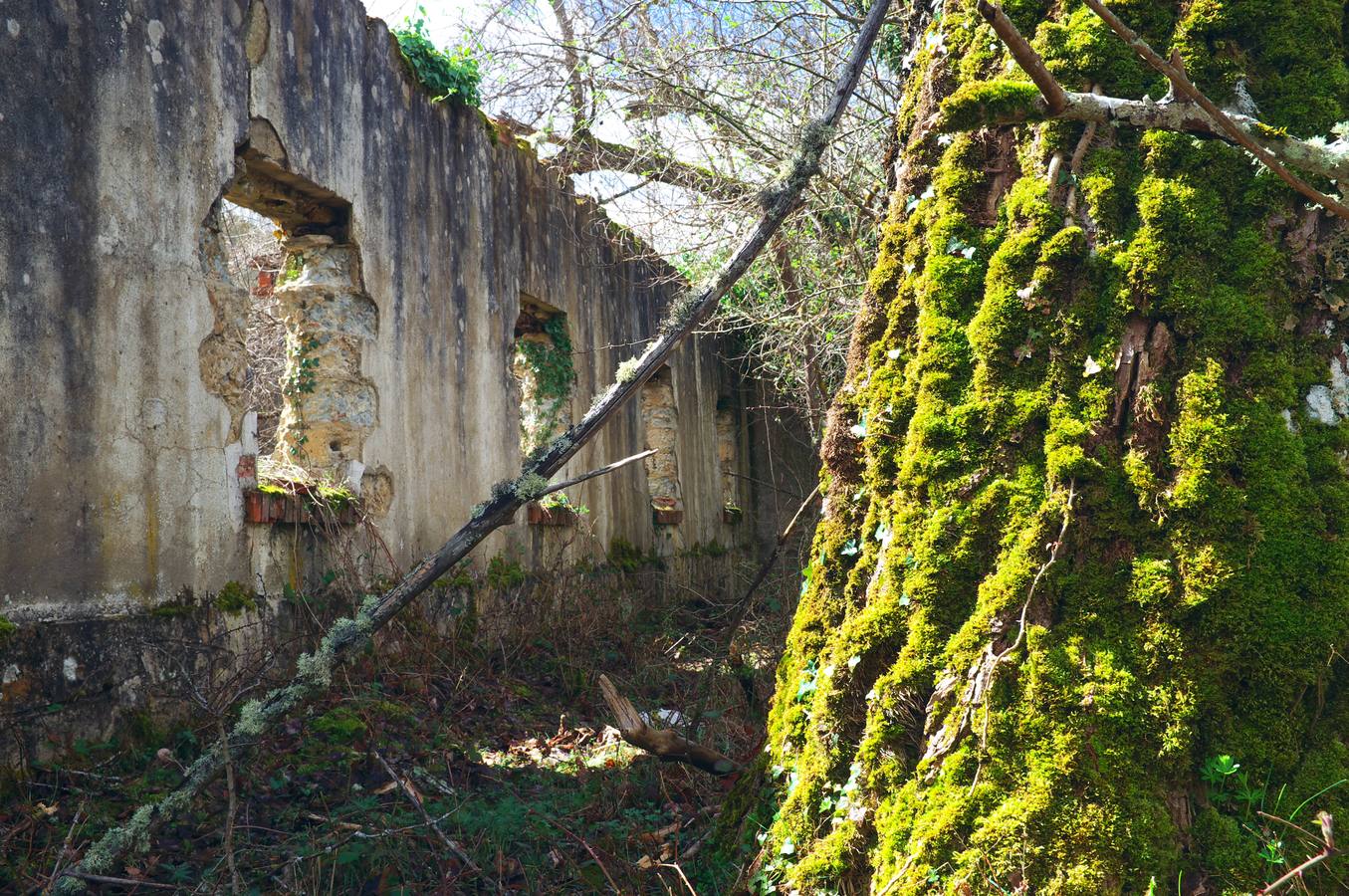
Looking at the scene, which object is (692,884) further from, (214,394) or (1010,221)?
(214,394)

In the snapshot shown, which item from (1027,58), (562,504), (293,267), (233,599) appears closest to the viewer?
(1027,58)

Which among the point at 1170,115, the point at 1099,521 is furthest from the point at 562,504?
the point at 1170,115

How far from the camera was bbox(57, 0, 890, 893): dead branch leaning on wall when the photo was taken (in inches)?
143

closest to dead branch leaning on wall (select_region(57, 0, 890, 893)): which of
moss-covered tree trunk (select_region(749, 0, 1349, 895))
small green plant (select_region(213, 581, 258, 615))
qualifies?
small green plant (select_region(213, 581, 258, 615))

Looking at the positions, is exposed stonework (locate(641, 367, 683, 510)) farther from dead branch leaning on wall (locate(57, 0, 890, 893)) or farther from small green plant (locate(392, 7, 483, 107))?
dead branch leaning on wall (locate(57, 0, 890, 893))

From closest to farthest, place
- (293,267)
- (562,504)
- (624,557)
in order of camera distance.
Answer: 1. (293,267)
2. (562,504)
3. (624,557)

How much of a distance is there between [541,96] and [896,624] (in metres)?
7.92

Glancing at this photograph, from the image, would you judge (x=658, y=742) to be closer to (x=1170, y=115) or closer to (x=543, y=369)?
(x=1170, y=115)

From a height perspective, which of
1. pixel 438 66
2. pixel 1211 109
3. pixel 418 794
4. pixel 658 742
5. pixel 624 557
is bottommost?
pixel 418 794

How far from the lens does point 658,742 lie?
12.6ft

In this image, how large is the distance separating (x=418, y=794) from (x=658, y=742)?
1074mm

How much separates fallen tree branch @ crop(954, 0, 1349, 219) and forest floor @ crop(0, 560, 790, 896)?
6.94 ft

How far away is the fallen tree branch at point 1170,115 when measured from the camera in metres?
2.08

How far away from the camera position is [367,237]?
6.79m
